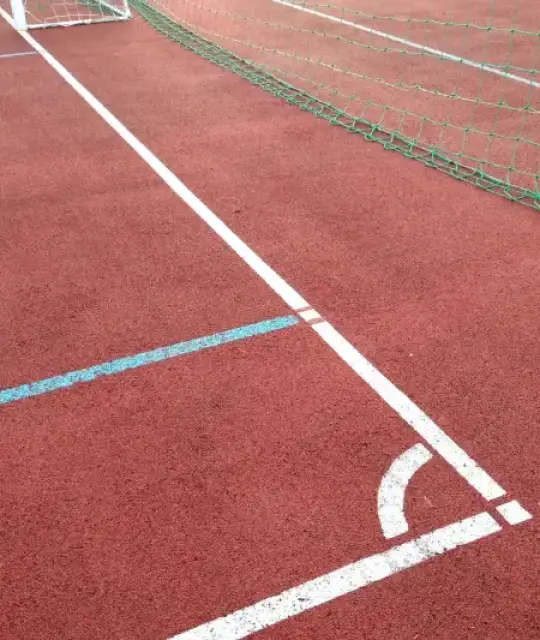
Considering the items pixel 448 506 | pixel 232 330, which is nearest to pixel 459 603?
pixel 448 506

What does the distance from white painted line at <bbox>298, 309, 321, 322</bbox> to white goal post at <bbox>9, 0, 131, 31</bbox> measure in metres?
10.5

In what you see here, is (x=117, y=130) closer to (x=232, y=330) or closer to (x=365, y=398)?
(x=232, y=330)

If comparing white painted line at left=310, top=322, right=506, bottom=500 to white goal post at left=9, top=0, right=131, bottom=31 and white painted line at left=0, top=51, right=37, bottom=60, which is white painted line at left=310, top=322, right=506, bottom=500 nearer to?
white painted line at left=0, top=51, right=37, bottom=60

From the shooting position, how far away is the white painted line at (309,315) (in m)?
A: 5.18

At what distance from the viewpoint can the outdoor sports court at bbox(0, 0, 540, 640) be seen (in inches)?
130

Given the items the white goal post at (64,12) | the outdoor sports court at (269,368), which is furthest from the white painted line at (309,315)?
the white goal post at (64,12)

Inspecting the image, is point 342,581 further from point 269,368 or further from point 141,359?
point 141,359

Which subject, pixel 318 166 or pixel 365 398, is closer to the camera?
pixel 365 398

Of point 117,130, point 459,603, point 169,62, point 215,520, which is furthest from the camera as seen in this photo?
point 169,62

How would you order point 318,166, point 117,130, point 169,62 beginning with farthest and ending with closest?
point 169,62 < point 117,130 < point 318,166

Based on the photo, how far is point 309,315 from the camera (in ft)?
17.1

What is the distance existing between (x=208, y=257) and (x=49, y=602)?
129 inches

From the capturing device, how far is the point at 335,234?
6.34m

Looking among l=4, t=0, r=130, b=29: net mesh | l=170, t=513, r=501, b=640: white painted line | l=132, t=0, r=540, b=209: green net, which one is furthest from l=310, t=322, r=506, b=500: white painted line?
l=4, t=0, r=130, b=29: net mesh
